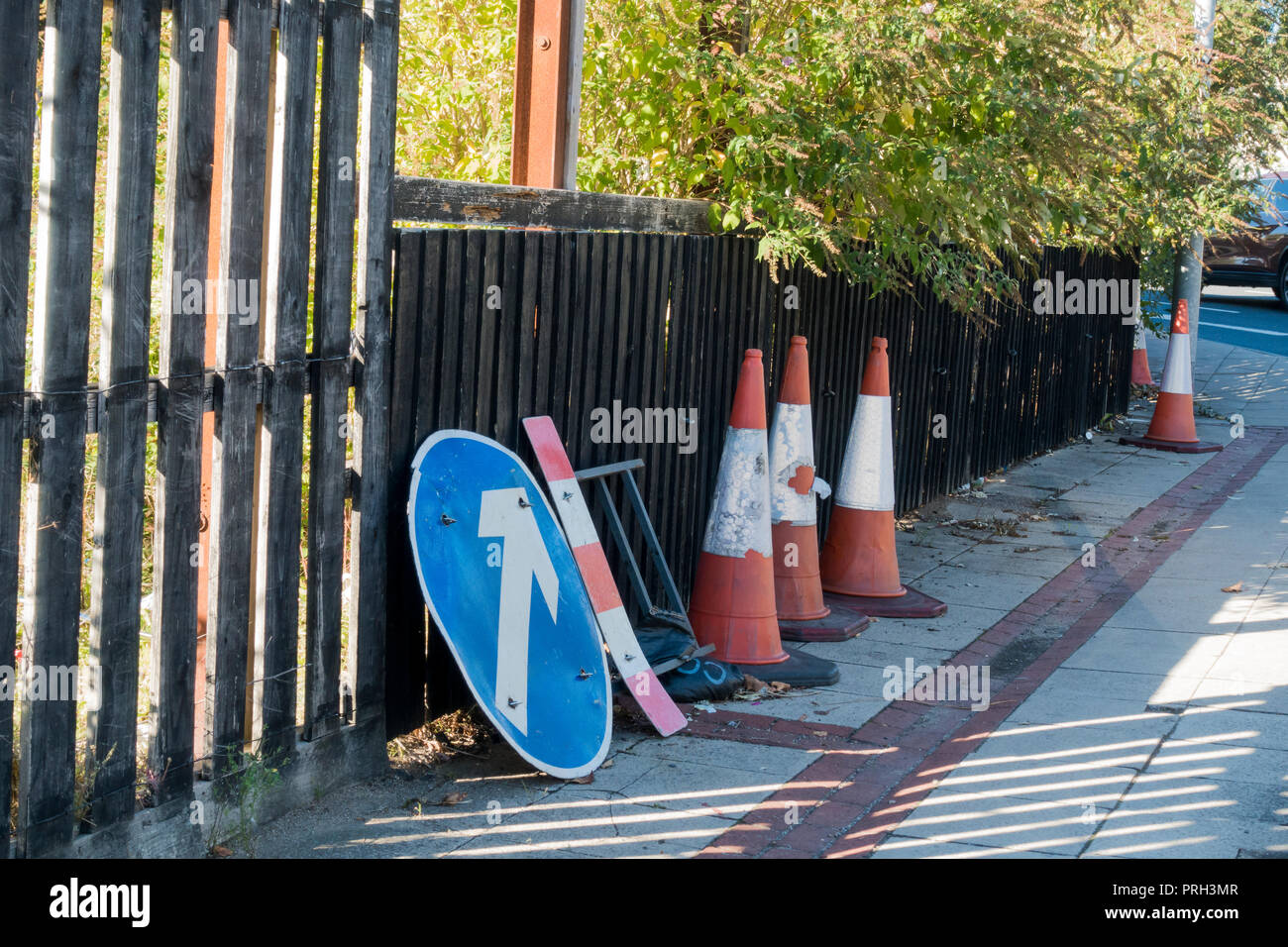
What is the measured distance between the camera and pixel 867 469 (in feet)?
24.4

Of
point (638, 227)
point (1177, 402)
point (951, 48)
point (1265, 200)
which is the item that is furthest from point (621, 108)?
point (1265, 200)

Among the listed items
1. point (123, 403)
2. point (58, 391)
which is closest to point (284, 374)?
point (123, 403)

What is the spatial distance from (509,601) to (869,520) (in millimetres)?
3018

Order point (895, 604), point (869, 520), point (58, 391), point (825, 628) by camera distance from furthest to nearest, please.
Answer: point (869, 520) < point (895, 604) < point (825, 628) < point (58, 391)

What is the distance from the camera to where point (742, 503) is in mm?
6320

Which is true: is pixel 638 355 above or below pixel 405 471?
above

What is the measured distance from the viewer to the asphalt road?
2009 centimetres

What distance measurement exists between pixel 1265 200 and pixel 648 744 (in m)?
12.8

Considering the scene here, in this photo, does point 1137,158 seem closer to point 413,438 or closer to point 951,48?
point 951,48

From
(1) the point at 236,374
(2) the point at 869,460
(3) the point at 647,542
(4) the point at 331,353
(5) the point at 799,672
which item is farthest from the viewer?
(2) the point at 869,460

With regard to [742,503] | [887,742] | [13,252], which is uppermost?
[13,252]

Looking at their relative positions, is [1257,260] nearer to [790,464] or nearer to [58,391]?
[790,464]

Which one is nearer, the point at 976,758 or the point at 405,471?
the point at 405,471

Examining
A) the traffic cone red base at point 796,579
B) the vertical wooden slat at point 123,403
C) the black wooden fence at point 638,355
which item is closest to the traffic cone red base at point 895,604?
the traffic cone red base at point 796,579
